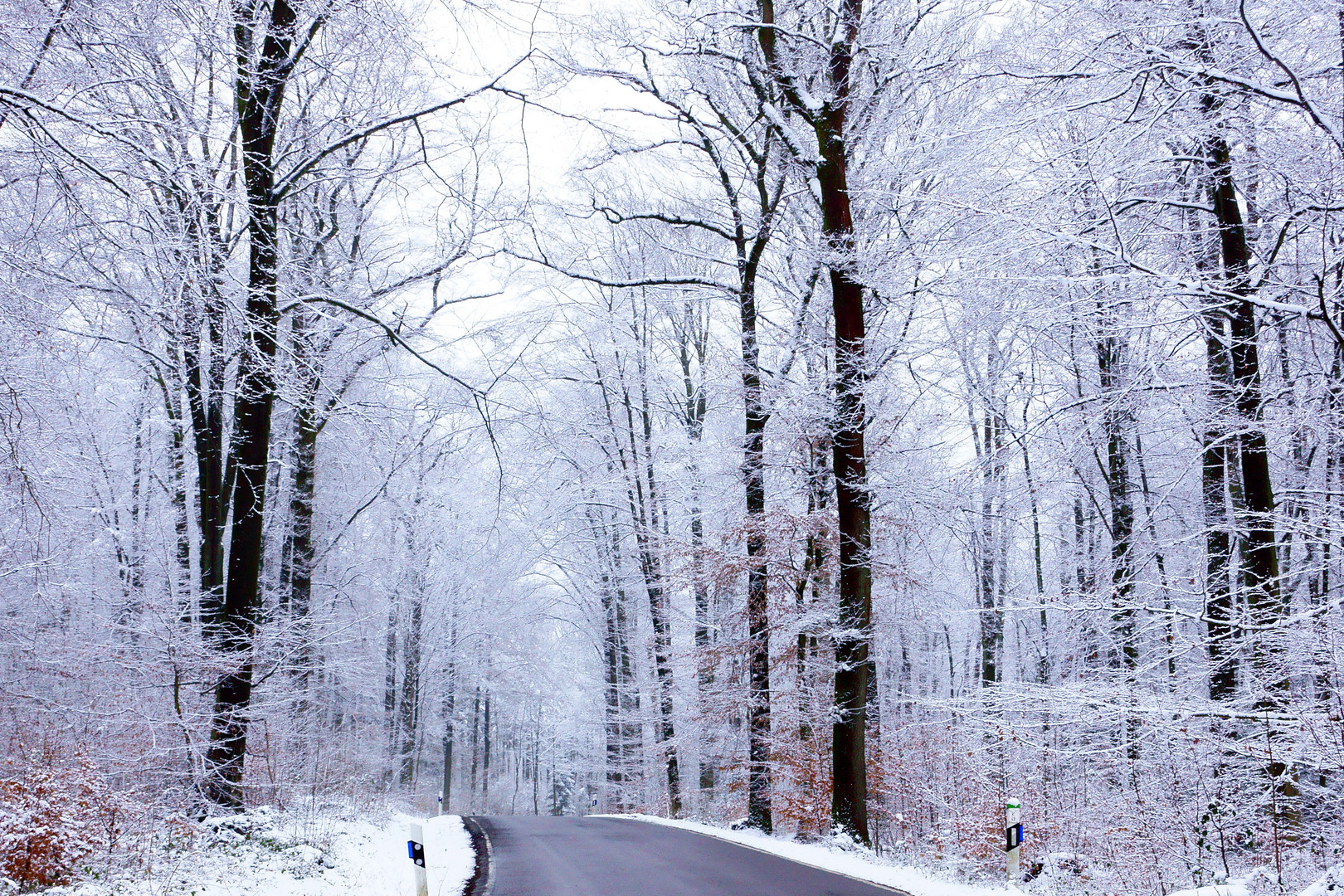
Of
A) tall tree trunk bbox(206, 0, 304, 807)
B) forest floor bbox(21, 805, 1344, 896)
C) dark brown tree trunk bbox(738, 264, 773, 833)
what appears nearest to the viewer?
forest floor bbox(21, 805, 1344, 896)

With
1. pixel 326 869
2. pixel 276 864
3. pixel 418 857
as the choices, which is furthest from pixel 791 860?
pixel 276 864

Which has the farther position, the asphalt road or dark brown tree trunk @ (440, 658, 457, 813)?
dark brown tree trunk @ (440, 658, 457, 813)

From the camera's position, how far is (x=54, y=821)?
705cm

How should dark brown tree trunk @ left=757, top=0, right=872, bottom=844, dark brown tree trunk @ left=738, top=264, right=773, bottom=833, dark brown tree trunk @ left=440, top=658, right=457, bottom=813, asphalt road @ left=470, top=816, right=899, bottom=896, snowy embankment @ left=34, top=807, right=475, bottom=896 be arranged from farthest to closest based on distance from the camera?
1. dark brown tree trunk @ left=440, top=658, right=457, bottom=813
2. dark brown tree trunk @ left=738, top=264, right=773, bottom=833
3. dark brown tree trunk @ left=757, top=0, right=872, bottom=844
4. asphalt road @ left=470, top=816, right=899, bottom=896
5. snowy embankment @ left=34, top=807, right=475, bottom=896

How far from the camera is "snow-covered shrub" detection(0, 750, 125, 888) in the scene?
6.62 meters

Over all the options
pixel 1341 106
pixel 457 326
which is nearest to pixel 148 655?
pixel 457 326

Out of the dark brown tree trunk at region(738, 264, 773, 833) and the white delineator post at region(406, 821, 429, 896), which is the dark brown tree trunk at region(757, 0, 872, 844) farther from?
the white delineator post at region(406, 821, 429, 896)

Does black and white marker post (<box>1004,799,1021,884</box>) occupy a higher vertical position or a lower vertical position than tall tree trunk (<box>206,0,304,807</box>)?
lower

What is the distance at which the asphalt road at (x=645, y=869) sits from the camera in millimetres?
7891

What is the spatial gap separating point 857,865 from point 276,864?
6425 millimetres

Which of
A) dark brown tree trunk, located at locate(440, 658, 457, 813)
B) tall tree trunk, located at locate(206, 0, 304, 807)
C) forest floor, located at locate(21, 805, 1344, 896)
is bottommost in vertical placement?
dark brown tree trunk, located at locate(440, 658, 457, 813)

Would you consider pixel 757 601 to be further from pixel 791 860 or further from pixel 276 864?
pixel 276 864

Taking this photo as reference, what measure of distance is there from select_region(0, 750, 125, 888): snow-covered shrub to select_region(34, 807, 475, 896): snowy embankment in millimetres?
316

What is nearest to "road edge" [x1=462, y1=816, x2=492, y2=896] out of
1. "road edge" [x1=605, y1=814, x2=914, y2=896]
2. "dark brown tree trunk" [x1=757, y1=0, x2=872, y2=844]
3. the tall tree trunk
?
the tall tree trunk
